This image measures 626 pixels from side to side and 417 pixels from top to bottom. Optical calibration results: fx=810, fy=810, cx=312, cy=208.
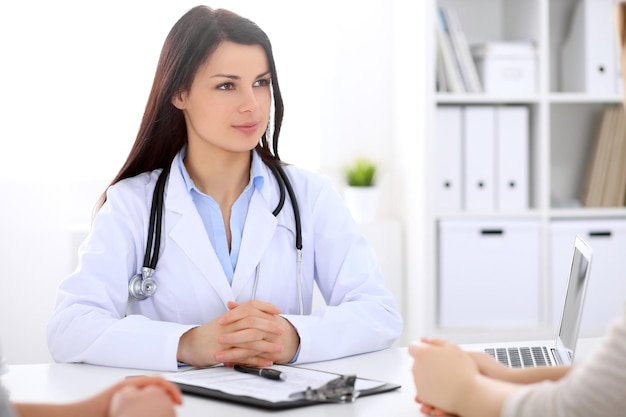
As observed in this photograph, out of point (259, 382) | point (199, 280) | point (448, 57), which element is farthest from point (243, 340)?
point (448, 57)

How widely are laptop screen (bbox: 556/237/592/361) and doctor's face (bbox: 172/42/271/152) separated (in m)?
0.74

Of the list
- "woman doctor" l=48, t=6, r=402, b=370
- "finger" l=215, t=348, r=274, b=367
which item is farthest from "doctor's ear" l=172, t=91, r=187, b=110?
"finger" l=215, t=348, r=274, b=367

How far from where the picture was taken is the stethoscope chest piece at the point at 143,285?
1688mm

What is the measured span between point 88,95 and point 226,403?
2.39 meters

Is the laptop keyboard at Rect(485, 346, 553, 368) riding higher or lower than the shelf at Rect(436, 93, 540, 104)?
lower

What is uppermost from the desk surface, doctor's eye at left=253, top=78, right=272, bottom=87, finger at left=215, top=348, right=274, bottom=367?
doctor's eye at left=253, top=78, right=272, bottom=87

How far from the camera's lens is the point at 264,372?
1336mm

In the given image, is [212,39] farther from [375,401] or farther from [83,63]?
[83,63]

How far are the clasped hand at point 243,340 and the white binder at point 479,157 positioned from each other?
1.75 m

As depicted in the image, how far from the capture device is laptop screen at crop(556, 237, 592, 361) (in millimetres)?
1300

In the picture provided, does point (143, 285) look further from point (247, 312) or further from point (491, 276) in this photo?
point (491, 276)

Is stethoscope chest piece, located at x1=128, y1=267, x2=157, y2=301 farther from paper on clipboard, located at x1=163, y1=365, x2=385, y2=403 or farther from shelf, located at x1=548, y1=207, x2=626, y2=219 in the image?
shelf, located at x1=548, y1=207, x2=626, y2=219

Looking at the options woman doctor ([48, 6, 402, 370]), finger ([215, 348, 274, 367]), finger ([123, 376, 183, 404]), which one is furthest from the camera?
woman doctor ([48, 6, 402, 370])

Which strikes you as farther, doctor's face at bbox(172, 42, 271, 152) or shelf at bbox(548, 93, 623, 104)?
shelf at bbox(548, 93, 623, 104)
